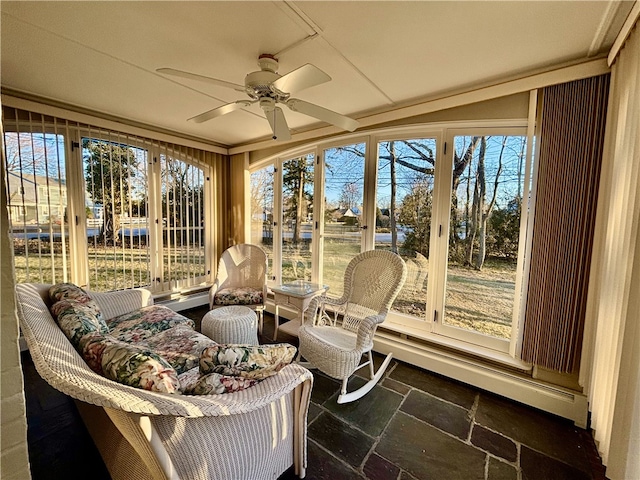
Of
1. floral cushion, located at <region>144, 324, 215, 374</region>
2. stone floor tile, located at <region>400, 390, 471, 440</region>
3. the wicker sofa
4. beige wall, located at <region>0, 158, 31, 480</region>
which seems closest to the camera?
beige wall, located at <region>0, 158, 31, 480</region>

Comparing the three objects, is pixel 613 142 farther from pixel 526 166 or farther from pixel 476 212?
pixel 476 212

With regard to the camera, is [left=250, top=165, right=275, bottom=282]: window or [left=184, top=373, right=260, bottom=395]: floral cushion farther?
[left=250, top=165, right=275, bottom=282]: window

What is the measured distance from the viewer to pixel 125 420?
0.98 meters

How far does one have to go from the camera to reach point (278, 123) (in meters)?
2.06

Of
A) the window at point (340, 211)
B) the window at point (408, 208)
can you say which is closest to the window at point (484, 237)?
the window at point (408, 208)

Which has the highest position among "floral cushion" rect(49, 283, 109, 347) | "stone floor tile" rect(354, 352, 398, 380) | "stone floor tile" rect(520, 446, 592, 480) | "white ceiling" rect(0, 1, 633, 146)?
"white ceiling" rect(0, 1, 633, 146)

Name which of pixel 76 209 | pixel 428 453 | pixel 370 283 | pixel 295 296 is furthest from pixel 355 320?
pixel 76 209

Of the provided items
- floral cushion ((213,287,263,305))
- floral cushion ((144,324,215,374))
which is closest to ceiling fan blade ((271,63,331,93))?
floral cushion ((144,324,215,374))

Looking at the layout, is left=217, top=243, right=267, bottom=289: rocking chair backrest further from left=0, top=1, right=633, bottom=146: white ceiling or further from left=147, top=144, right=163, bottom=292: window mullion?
left=0, top=1, right=633, bottom=146: white ceiling

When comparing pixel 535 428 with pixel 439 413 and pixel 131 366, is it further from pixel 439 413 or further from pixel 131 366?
pixel 131 366

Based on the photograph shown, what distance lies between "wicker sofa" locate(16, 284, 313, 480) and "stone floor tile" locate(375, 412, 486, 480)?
59 cm

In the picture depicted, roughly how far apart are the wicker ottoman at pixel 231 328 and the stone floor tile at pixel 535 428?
188 centimetres

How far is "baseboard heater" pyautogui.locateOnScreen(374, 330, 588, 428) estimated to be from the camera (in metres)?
1.95

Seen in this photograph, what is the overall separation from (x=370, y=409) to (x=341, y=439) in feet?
1.22
